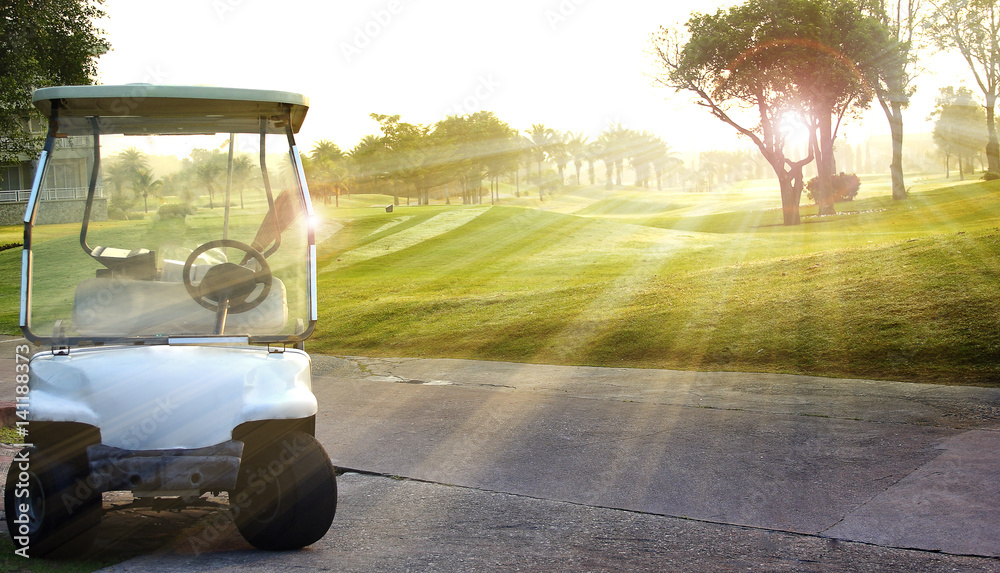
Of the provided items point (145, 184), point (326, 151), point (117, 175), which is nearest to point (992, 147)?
point (145, 184)

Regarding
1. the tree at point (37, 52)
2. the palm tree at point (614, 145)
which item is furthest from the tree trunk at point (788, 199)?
the palm tree at point (614, 145)

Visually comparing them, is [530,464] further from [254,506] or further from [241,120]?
[241,120]

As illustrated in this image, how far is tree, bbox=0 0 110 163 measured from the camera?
72.2 ft

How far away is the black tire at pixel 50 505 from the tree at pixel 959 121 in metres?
96.5

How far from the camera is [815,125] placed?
43.0m

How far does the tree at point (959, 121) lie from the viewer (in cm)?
8906

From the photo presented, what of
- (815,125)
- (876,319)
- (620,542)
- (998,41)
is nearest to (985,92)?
(998,41)

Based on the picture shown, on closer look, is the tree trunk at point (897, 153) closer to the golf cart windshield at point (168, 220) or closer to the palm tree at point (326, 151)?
Answer: the golf cart windshield at point (168, 220)

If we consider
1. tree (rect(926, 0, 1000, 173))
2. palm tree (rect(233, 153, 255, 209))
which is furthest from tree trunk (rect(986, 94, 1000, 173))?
palm tree (rect(233, 153, 255, 209))

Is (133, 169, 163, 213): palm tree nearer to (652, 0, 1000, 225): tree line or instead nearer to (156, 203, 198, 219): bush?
(156, 203, 198, 219): bush

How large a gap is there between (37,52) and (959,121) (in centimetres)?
9543

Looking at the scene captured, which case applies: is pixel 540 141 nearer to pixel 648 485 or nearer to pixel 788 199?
pixel 788 199

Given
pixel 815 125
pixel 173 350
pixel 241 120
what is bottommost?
pixel 173 350

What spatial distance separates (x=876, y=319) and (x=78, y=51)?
891 inches
